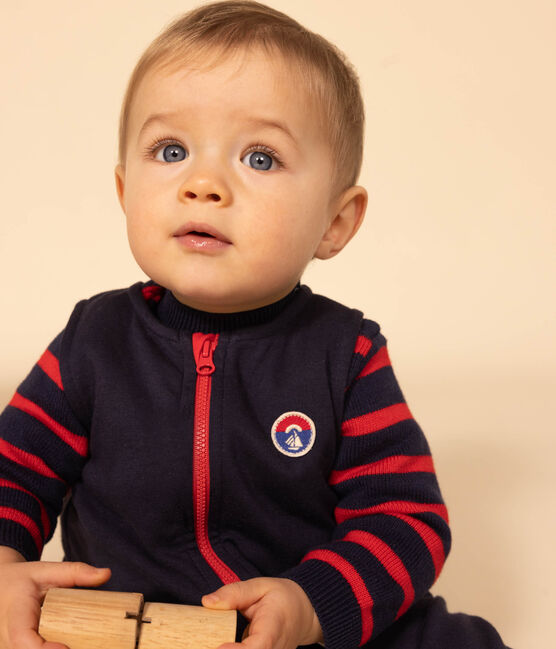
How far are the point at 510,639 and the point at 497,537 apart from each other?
24 centimetres

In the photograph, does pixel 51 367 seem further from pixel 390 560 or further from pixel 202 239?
pixel 390 560

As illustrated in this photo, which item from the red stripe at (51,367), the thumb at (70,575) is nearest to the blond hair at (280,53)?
the red stripe at (51,367)

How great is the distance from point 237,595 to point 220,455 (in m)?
0.19

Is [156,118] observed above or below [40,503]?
above

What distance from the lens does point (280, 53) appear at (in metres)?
1.00

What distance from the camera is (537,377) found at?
1.87 meters

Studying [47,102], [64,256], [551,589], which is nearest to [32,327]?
[64,256]

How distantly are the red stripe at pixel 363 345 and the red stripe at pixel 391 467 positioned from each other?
121mm

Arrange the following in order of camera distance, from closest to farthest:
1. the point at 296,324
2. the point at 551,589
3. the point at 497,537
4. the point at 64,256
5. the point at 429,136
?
the point at 296,324 → the point at 551,589 → the point at 497,537 → the point at 64,256 → the point at 429,136

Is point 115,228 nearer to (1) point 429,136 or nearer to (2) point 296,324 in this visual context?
(1) point 429,136

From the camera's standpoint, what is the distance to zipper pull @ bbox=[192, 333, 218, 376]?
103cm

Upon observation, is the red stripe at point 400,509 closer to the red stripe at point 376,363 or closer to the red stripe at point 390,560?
the red stripe at point 390,560

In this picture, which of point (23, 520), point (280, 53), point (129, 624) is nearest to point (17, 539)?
point (23, 520)

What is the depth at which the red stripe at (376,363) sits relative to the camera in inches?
42.4
